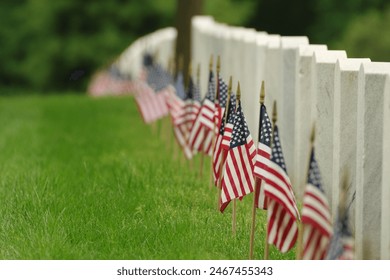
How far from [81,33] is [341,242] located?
178ft

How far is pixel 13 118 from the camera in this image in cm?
2727

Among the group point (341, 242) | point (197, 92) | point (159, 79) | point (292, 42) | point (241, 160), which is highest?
point (292, 42)

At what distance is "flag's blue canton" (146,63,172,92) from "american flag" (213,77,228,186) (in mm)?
5732

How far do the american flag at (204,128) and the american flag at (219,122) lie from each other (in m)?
0.13

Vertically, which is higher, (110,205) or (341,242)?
(341,242)

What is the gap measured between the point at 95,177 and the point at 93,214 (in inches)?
104

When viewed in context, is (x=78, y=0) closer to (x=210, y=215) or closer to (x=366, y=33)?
(x=366, y=33)

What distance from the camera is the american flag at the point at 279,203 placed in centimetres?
1046

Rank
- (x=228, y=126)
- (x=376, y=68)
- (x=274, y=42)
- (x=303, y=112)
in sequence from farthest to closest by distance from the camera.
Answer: (x=274, y=42) < (x=303, y=112) < (x=228, y=126) < (x=376, y=68)

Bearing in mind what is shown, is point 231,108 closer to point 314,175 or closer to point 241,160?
point 241,160

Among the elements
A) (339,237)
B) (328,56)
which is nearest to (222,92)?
(328,56)

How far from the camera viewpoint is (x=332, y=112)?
42.4 feet

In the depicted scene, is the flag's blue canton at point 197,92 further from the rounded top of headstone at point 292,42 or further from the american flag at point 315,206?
the american flag at point 315,206

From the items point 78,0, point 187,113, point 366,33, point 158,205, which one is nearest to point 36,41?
point 78,0
